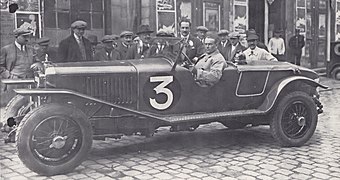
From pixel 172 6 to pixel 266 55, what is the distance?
5.05 metres

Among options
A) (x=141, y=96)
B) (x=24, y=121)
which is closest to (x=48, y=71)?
(x=24, y=121)

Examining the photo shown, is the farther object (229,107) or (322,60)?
(322,60)

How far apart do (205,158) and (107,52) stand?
3.34 meters

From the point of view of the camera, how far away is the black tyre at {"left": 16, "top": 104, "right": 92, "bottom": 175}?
→ 428 cm

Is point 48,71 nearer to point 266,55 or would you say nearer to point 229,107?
point 229,107

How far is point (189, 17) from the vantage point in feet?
39.2

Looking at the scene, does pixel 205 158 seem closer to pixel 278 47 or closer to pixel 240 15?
pixel 278 47

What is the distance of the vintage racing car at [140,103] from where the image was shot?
173 inches

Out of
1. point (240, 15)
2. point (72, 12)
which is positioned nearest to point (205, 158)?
point (72, 12)

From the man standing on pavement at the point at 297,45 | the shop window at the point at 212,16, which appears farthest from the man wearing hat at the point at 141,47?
the man standing on pavement at the point at 297,45

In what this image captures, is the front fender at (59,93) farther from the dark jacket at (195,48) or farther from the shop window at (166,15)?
the shop window at (166,15)

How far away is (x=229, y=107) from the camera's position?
5.50 m

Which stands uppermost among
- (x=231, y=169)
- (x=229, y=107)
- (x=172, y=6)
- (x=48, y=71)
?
(x=172, y=6)

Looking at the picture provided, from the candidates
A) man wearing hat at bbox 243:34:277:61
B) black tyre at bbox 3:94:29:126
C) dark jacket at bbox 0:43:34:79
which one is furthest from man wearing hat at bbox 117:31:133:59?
black tyre at bbox 3:94:29:126
